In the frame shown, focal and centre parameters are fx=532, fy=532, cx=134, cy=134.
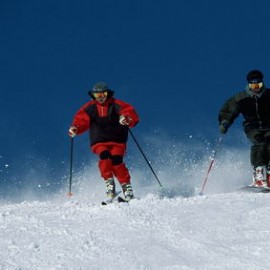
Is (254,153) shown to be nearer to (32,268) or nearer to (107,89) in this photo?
(107,89)

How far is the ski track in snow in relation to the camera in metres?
4.40

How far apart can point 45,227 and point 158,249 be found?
1.35 m

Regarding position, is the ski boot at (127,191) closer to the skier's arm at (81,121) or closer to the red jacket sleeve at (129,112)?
the red jacket sleeve at (129,112)

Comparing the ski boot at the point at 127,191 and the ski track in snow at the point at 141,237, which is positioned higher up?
the ski boot at the point at 127,191

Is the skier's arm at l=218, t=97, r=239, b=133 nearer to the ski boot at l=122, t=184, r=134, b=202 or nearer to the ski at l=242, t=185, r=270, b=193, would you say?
the ski at l=242, t=185, r=270, b=193

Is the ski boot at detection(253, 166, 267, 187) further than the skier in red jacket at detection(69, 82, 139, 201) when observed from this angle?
Yes

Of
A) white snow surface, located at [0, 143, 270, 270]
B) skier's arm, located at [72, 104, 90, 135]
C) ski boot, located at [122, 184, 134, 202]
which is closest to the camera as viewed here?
white snow surface, located at [0, 143, 270, 270]

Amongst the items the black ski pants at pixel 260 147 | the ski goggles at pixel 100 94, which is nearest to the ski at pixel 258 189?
the black ski pants at pixel 260 147

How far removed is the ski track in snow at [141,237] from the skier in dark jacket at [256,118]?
2.57 metres

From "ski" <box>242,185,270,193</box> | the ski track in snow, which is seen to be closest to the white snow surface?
the ski track in snow

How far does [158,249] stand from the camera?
474 centimetres

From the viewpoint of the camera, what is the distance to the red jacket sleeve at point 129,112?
8.30 meters

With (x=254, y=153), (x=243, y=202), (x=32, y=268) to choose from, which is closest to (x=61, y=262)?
(x=32, y=268)

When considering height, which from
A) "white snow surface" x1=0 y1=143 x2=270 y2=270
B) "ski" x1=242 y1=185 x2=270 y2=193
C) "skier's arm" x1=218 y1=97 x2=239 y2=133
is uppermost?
"skier's arm" x1=218 y1=97 x2=239 y2=133
